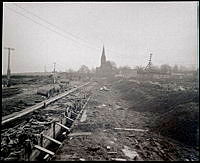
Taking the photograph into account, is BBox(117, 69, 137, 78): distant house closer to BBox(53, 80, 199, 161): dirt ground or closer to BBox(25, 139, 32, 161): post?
BBox(53, 80, 199, 161): dirt ground

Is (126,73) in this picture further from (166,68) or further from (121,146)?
(121,146)

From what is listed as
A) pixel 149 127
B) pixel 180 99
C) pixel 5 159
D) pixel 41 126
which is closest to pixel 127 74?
pixel 180 99

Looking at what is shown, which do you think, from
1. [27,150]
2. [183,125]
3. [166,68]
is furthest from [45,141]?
[166,68]

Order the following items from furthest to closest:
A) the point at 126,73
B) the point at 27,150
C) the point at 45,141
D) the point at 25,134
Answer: the point at 126,73
the point at 45,141
the point at 25,134
the point at 27,150

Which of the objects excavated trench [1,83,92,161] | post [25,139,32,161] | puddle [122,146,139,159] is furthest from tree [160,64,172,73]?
post [25,139,32,161]

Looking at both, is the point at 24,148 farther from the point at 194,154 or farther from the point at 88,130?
the point at 194,154

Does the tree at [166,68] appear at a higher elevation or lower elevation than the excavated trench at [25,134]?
higher

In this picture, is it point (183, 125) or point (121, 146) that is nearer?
point (121, 146)

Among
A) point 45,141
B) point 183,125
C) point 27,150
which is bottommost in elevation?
point 45,141

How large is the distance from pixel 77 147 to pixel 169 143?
10.2 feet

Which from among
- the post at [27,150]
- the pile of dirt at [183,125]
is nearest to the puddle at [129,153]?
the pile of dirt at [183,125]

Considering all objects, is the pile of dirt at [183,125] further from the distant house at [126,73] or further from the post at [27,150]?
the distant house at [126,73]

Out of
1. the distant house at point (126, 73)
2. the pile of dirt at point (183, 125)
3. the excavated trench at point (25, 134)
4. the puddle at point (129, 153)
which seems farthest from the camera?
the distant house at point (126, 73)

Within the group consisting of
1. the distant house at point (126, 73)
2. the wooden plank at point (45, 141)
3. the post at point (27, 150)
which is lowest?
the wooden plank at point (45, 141)
